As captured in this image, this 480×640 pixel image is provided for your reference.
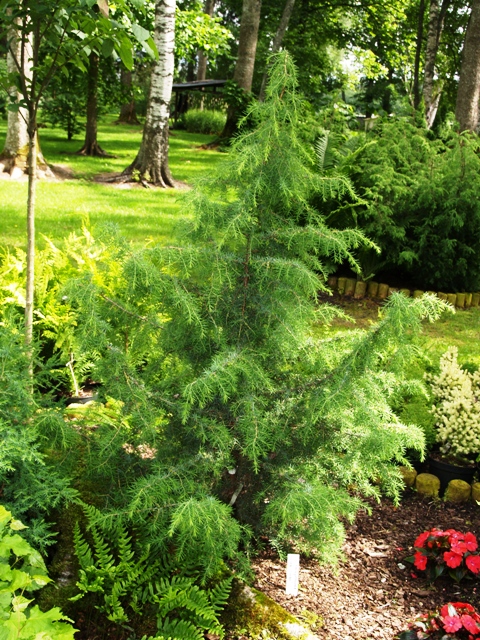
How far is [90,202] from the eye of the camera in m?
11.1

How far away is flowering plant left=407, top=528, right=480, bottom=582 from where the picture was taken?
3266mm

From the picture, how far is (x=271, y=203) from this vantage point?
2924 millimetres

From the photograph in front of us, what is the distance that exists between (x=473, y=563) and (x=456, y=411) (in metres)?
1.32

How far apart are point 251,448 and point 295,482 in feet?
Answer: 1.08

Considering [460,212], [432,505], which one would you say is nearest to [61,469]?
[432,505]

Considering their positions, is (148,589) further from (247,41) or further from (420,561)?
(247,41)

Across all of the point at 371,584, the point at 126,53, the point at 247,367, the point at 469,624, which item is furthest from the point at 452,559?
the point at 126,53

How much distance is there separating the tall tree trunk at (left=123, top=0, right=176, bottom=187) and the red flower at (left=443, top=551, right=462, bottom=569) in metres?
9.44

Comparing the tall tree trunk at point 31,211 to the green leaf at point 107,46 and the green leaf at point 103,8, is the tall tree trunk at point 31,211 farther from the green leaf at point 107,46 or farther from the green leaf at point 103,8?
the green leaf at point 103,8

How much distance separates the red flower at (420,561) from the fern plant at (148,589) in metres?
1.10

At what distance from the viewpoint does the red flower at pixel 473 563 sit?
326cm

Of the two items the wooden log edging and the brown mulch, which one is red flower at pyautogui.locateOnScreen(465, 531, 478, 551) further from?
the wooden log edging

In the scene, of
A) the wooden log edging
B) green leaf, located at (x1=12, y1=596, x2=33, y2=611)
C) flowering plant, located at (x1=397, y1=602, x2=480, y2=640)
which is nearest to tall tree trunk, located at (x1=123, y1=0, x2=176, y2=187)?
the wooden log edging

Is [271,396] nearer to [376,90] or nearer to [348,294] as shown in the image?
[348,294]
